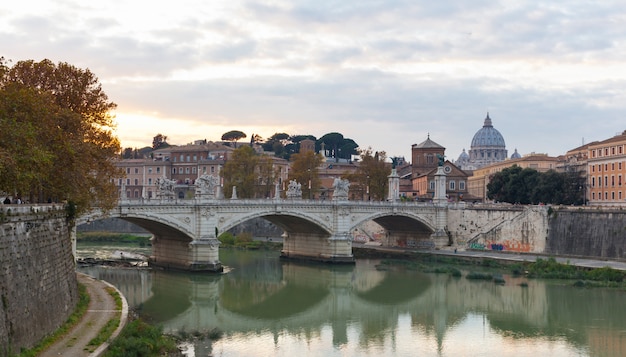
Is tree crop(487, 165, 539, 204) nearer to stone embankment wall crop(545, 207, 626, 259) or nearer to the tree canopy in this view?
the tree canopy

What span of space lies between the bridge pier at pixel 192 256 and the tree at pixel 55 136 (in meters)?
9.00

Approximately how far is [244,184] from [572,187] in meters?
25.8

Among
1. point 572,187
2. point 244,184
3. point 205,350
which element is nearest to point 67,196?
point 205,350

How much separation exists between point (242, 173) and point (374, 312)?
95.3 ft

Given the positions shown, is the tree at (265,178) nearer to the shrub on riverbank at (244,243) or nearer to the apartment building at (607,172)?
the shrub on riverbank at (244,243)

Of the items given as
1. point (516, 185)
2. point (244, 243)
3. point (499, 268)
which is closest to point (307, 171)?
point (244, 243)

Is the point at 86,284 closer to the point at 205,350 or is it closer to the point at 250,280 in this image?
the point at 205,350

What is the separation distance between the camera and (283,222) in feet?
147

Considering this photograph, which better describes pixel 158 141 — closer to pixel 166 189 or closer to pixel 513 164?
pixel 513 164

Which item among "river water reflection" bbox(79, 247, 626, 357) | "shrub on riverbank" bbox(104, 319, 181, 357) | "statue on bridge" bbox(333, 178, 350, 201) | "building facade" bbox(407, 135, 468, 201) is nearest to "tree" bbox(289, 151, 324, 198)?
"building facade" bbox(407, 135, 468, 201)

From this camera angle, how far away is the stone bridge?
3569 centimetres

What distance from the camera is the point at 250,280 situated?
3619 cm

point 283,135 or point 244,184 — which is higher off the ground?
point 283,135

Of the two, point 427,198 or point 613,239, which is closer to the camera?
point 613,239
